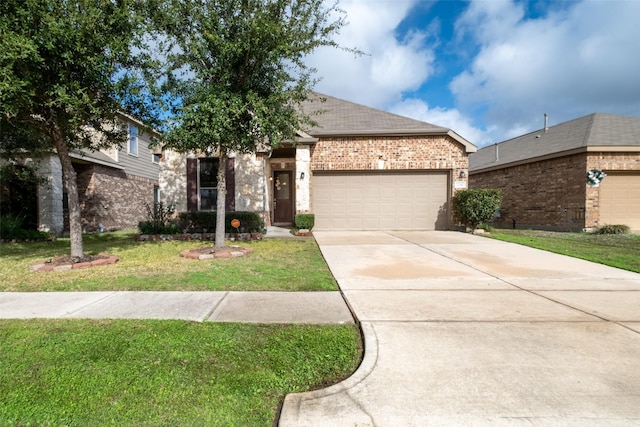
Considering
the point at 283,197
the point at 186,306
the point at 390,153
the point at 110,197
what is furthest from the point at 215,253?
the point at 110,197

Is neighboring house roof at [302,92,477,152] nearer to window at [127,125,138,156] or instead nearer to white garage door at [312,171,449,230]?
white garage door at [312,171,449,230]

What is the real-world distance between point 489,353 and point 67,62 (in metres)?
7.23

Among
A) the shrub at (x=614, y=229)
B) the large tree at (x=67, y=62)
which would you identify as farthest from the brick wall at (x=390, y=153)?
the large tree at (x=67, y=62)

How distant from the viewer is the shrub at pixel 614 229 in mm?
11383

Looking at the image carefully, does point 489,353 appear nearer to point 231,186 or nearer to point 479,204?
point 479,204

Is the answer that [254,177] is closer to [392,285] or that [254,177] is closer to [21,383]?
[392,285]

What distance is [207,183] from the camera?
11.6m

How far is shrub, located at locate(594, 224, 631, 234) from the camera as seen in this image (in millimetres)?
11383

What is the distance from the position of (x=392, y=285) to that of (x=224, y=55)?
5720 millimetres

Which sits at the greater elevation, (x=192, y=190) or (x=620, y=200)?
(x=192, y=190)

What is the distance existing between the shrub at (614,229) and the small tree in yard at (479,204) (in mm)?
4067

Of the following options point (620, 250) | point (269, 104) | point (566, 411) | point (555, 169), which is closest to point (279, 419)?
point (566, 411)

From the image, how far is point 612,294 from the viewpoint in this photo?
4102 millimetres

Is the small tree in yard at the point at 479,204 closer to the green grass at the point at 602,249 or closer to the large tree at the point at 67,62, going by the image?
the green grass at the point at 602,249
